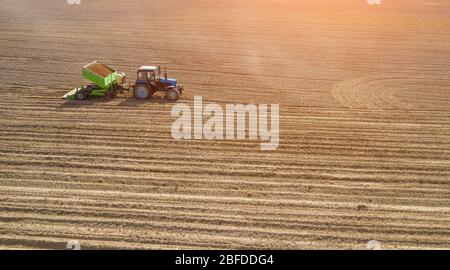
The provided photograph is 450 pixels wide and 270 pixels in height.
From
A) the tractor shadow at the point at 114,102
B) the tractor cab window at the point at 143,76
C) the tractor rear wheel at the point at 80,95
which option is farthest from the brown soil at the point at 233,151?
the tractor cab window at the point at 143,76

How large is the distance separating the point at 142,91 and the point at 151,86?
336mm

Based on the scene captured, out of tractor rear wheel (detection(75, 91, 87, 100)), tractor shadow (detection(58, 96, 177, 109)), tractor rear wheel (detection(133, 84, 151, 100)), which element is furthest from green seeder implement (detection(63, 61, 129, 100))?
tractor rear wheel (detection(133, 84, 151, 100))

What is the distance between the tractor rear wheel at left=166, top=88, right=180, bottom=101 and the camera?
637 inches

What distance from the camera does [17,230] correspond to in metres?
9.06

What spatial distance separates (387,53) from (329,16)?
32.0ft

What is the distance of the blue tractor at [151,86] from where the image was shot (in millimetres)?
16236

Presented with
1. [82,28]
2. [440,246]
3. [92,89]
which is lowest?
[440,246]

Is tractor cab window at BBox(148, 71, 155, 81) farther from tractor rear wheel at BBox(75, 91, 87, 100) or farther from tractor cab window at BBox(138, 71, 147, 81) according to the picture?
tractor rear wheel at BBox(75, 91, 87, 100)

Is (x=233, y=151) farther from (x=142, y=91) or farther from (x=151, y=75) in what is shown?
(x=151, y=75)

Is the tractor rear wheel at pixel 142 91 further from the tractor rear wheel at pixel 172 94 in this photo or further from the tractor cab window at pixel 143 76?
the tractor rear wheel at pixel 172 94

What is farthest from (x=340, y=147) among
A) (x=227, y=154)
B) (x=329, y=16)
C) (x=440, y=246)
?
(x=329, y=16)

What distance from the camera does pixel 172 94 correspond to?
16.2m

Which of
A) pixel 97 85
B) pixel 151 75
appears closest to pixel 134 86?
pixel 151 75

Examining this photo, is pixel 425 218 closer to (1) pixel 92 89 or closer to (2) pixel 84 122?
(2) pixel 84 122
